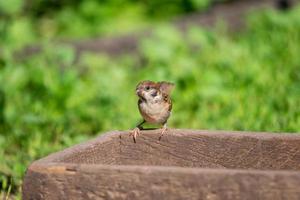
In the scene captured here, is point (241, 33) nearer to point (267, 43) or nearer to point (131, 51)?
point (267, 43)

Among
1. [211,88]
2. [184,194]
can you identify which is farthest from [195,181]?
[211,88]

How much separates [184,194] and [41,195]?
668mm

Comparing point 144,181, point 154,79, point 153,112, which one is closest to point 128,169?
point 144,181

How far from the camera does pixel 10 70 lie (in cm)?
766

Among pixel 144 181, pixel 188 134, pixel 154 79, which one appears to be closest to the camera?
pixel 144 181

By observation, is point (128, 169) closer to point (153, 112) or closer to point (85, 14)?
point (153, 112)

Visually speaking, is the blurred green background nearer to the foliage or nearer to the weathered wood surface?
the foliage

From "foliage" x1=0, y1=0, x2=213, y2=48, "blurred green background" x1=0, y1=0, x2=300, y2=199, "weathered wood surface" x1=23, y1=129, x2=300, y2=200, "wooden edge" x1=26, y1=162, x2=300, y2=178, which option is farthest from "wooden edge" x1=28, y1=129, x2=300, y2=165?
"foliage" x1=0, y1=0, x2=213, y2=48

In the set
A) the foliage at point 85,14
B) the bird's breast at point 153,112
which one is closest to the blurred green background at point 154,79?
the foliage at point 85,14

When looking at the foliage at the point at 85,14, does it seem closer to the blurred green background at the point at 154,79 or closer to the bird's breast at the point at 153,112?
the blurred green background at the point at 154,79

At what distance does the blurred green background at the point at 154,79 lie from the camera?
22.0 feet

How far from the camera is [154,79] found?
7926 millimetres

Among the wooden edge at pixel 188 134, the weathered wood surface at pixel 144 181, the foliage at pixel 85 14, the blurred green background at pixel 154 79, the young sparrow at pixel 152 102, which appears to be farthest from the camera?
the foliage at pixel 85 14

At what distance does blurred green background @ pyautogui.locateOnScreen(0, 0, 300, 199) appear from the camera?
6707 mm
